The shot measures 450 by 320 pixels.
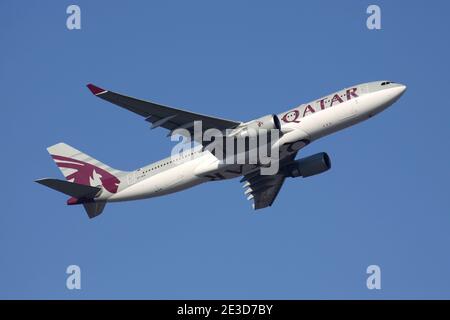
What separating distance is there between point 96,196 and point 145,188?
3.59 m

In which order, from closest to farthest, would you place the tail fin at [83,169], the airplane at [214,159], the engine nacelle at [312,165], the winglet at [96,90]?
the winglet at [96,90] → the airplane at [214,159] → the engine nacelle at [312,165] → the tail fin at [83,169]

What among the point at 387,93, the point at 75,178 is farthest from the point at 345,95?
the point at 75,178

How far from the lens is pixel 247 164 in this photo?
167 ft

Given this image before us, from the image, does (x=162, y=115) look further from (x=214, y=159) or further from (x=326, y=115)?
(x=326, y=115)

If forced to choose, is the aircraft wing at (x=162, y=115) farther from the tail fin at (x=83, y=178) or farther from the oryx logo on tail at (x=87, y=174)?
the oryx logo on tail at (x=87, y=174)

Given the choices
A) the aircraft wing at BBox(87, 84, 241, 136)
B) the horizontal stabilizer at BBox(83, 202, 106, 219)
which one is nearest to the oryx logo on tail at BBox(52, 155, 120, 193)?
the horizontal stabilizer at BBox(83, 202, 106, 219)

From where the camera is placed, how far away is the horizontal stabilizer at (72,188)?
167 ft

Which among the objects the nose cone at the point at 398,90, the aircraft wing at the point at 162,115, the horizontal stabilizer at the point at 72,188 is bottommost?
the horizontal stabilizer at the point at 72,188

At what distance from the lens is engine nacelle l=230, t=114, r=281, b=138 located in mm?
48812

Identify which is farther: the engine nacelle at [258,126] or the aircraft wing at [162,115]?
the engine nacelle at [258,126]

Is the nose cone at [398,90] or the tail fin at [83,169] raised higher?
the nose cone at [398,90]

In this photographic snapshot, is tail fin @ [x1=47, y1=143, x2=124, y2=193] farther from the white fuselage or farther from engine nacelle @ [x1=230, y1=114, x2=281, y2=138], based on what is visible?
engine nacelle @ [x1=230, y1=114, x2=281, y2=138]

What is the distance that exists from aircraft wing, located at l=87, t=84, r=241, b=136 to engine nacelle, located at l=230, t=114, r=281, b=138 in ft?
2.49
